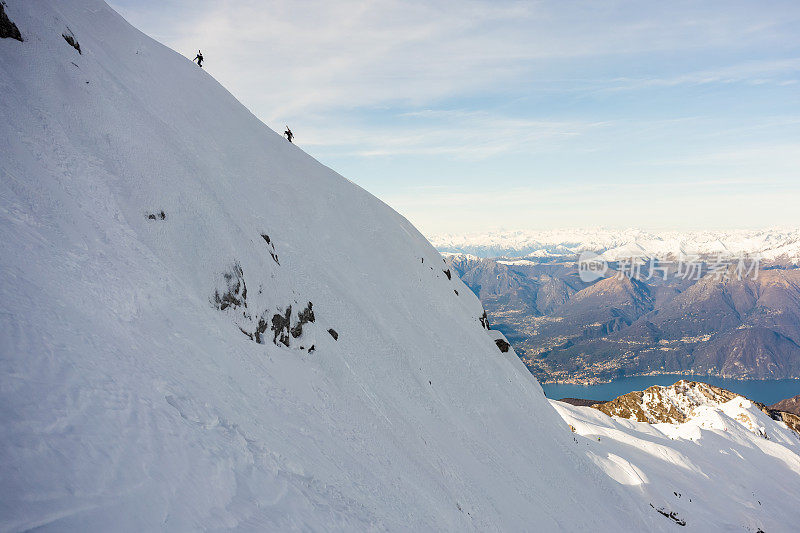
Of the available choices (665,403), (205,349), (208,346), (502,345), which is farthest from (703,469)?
(665,403)

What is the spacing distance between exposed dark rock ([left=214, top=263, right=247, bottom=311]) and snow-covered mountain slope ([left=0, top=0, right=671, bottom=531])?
128 millimetres

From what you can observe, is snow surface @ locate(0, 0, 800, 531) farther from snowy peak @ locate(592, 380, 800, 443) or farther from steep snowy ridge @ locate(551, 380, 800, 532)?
snowy peak @ locate(592, 380, 800, 443)

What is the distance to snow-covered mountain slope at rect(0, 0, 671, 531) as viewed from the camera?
6922mm

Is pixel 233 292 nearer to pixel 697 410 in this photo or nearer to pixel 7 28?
pixel 7 28

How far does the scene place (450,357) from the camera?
32.5 metres

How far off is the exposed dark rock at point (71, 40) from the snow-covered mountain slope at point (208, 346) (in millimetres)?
245

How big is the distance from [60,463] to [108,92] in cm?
2229

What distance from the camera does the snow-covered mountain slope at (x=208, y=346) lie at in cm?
692

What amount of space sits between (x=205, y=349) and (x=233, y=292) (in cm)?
521

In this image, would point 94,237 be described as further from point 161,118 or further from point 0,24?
point 161,118

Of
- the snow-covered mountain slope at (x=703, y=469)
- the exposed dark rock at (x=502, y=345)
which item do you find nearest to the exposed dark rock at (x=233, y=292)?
the exposed dark rock at (x=502, y=345)

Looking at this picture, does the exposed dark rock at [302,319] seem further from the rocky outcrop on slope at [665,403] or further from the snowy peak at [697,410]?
the rocky outcrop on slope at [665,403]

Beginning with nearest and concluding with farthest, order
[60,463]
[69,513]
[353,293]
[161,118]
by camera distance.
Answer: [69,513], [60,463], [161,118], [353,293]

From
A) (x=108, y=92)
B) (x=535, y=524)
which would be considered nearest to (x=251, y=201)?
(x=108, y=92)
